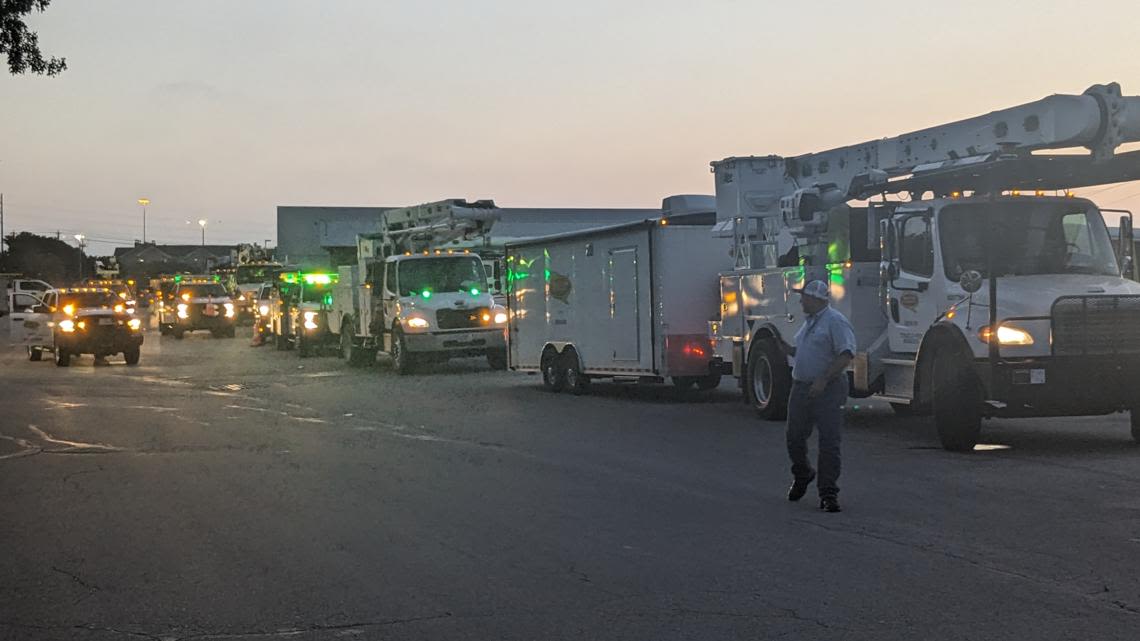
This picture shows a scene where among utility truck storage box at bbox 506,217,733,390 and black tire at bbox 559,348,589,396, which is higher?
utility truck storage box at bbox 506,217,733,390

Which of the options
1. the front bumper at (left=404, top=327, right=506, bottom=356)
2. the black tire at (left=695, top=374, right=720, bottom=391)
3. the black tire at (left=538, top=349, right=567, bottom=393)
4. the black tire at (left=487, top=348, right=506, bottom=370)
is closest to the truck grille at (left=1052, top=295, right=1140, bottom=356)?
the black tire at (left=695, top=374, right=720, bottom=391)

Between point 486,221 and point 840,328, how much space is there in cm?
2102

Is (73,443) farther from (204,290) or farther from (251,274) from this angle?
(251,274)

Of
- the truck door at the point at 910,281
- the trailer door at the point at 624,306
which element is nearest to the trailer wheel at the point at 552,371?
the trailer door at the point at 624,306

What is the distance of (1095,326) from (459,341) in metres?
16.5

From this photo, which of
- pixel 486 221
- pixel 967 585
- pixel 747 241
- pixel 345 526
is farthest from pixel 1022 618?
pixel 486 221

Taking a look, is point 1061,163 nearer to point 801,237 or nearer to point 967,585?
point 801,237

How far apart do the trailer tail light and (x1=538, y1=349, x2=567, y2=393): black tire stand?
11.9ft

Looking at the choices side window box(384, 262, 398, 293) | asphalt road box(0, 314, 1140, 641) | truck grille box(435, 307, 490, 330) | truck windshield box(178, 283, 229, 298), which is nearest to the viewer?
asphalt road box(0, 314, 1140, 641)

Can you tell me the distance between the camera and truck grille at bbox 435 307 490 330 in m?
27.1

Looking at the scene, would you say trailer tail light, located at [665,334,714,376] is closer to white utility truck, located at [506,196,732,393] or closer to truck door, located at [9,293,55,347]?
white utility truck, located at [506,196,732,393]

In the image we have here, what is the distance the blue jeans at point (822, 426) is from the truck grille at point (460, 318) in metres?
17.6

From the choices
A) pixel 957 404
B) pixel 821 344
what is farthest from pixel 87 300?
pixel 821 344

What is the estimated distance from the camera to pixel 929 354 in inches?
521
